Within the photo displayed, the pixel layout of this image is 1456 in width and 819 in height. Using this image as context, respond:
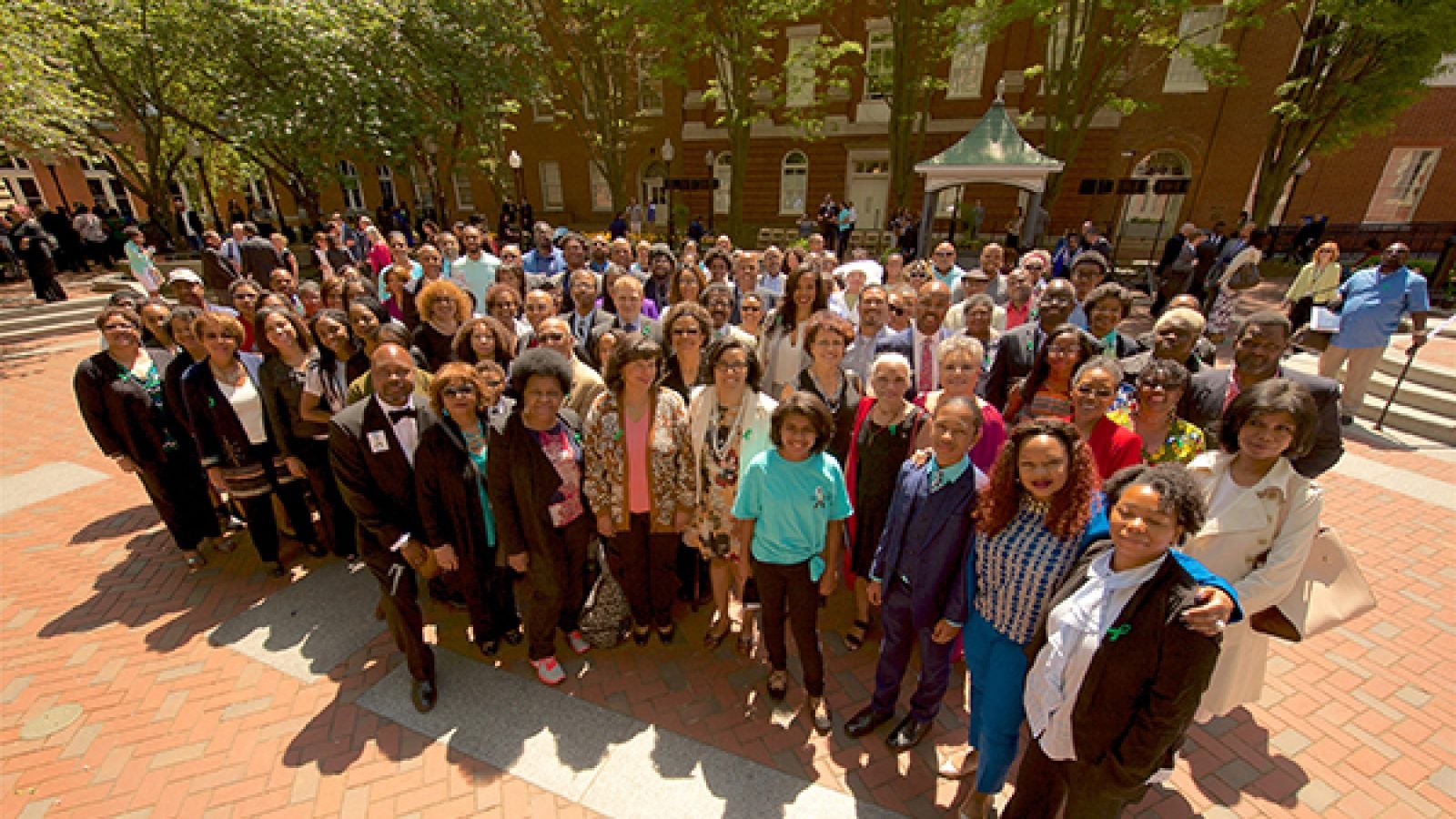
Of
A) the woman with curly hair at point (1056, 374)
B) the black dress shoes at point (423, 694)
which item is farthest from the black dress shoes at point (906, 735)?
the black dress shoes at point (423, 694)

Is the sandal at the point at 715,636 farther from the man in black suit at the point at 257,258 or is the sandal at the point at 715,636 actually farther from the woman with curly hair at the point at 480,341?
the man in black suit at the point at 257,258

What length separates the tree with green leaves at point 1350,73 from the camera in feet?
42.7

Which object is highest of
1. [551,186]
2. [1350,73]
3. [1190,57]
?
[1190,57]

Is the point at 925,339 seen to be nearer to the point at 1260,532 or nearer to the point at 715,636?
the point at 1260,532

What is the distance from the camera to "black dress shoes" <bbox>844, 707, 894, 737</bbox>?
3172 millimetres

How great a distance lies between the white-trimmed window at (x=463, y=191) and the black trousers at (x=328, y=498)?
31019mm

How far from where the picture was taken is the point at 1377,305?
708 centimetres

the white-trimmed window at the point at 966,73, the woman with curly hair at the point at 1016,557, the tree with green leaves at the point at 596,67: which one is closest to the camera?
the woman with curly hair at the point at 1016,557

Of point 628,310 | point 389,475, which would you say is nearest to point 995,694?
point 389,475

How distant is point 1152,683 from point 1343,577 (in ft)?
6.57

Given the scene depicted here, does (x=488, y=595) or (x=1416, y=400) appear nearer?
(x=488, y=595)

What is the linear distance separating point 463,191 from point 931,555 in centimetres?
3518

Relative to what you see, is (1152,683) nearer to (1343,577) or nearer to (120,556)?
(1343,577)

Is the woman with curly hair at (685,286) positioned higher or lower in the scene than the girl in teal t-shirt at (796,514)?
higher
